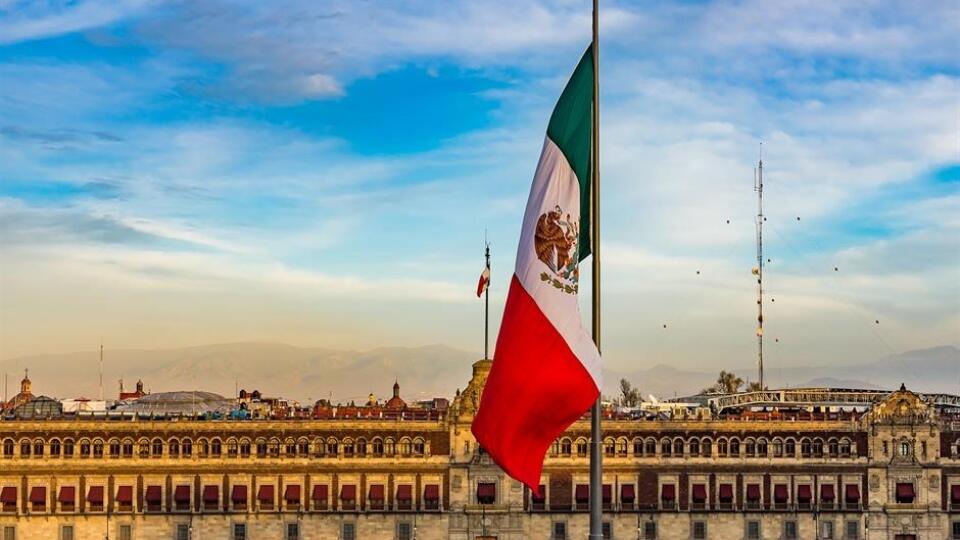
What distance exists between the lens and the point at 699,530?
315 ft

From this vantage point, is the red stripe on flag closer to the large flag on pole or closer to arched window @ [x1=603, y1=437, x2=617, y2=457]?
the large flag on pole

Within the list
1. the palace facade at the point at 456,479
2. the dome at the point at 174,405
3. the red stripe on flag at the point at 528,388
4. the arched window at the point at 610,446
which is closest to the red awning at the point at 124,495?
the palace facade at the point at 456,479

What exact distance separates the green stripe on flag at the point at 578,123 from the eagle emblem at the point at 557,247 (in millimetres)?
548

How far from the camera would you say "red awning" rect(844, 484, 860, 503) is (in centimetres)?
9700

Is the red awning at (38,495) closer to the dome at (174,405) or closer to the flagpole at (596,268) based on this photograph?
the dome at (174,405)

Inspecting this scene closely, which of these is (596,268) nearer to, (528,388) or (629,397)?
(528,388)

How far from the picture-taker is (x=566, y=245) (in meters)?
24.0

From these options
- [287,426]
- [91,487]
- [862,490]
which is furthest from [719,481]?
[91,487]

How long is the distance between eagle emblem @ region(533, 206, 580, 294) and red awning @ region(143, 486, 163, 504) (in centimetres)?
7475

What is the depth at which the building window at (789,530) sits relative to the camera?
9588 cm

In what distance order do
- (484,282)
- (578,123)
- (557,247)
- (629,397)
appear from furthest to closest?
1. (629,397)
2. (484,282)
3. (578,123)
4. (557,247)

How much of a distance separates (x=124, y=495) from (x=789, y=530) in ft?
143

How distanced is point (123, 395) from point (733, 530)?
63.3m

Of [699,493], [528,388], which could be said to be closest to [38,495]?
[699,493]
